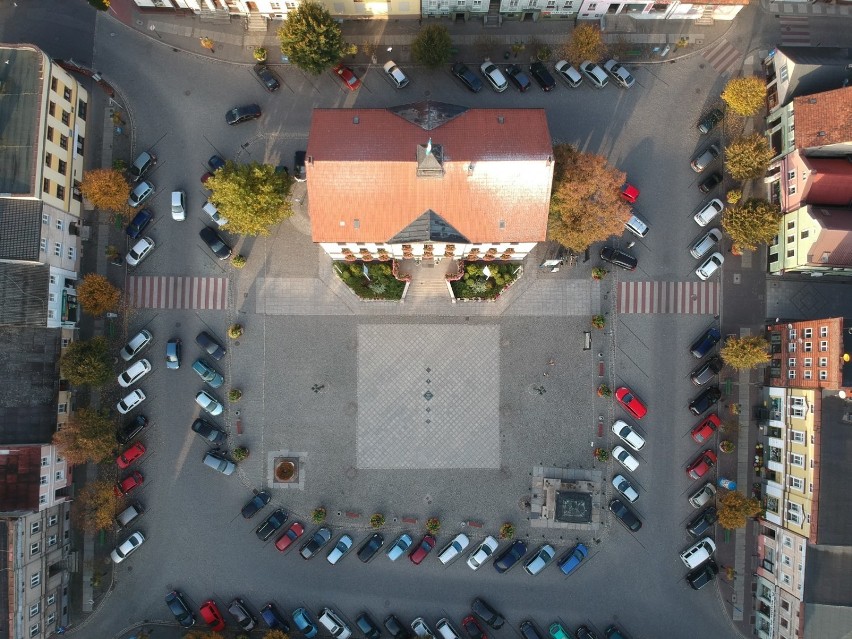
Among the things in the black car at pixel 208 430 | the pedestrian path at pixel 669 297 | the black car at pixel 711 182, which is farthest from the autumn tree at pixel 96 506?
the black car at pixel 711 182

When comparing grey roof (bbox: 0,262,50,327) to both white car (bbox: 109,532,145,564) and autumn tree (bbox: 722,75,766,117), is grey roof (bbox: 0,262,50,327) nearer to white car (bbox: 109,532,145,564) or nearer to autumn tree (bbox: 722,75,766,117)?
white car (bbox: 109,532,145,564)

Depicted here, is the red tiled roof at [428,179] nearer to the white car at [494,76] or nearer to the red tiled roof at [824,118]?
the white car at [494,76]

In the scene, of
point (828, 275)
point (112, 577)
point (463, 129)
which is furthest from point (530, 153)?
point (112, 577)

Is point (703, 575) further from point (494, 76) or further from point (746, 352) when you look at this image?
point (494, 76)

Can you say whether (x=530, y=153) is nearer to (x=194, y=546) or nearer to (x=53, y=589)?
(x=194, y=546)

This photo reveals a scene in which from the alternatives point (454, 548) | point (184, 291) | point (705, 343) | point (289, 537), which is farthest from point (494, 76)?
point (289, 537)

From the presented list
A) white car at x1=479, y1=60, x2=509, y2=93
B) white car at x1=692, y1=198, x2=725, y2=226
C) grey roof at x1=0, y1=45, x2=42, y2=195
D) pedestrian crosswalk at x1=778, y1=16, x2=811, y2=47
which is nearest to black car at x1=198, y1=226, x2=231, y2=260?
grey roof at x1=0, y1=45, x2=42, y2=195
